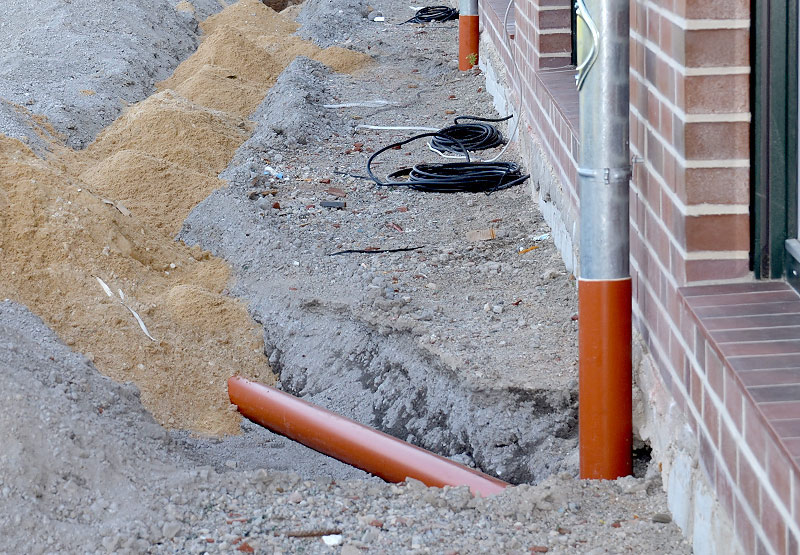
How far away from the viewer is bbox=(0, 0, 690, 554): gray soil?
2.89m

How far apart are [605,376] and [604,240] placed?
0.42 m

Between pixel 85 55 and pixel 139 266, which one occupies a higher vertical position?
pixel 85 55

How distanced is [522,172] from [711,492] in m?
4.65

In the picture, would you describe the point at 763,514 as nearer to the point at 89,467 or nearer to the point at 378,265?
the point at 89,467

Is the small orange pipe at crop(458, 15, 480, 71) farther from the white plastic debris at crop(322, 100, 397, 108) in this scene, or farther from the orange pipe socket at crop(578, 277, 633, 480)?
the orange pipe socket at crop(578, 277, 633, 480)

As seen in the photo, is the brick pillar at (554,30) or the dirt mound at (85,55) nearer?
the brick pillar at (554,30)

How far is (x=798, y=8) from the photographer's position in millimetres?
2379

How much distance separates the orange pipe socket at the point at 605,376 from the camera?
298cm

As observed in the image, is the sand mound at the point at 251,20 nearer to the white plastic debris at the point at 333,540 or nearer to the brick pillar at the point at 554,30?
the brick pillar at the point at 554,30

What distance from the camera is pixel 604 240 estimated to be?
9.66 feet

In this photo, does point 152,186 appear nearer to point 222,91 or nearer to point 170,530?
point 222,91

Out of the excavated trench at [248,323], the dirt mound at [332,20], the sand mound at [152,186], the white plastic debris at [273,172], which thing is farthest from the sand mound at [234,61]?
the sand mound at [152,186]

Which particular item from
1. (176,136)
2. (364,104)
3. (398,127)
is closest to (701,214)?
(176,136)

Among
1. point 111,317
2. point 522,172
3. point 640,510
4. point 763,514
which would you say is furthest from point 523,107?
point 763,514
